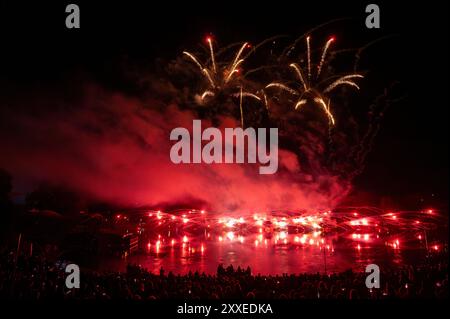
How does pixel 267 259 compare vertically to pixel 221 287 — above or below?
below

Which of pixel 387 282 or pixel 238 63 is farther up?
pixel 238 63

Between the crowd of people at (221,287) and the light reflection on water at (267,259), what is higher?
the crowd of people at (221,287)

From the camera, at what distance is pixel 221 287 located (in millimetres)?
7824

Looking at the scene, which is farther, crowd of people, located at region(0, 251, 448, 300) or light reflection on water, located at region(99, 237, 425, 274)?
light reflection on water, located at region(99, 237, 425, 274)

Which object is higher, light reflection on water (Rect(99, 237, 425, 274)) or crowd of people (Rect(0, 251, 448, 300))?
crowd of people (Rect(0, 251, 448, 300))

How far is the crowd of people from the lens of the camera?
24.9ft

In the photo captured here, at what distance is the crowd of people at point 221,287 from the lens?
7.60m

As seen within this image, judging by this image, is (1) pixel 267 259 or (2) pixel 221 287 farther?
(1) pixel 267 259

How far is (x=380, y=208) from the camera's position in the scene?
29766 mm
